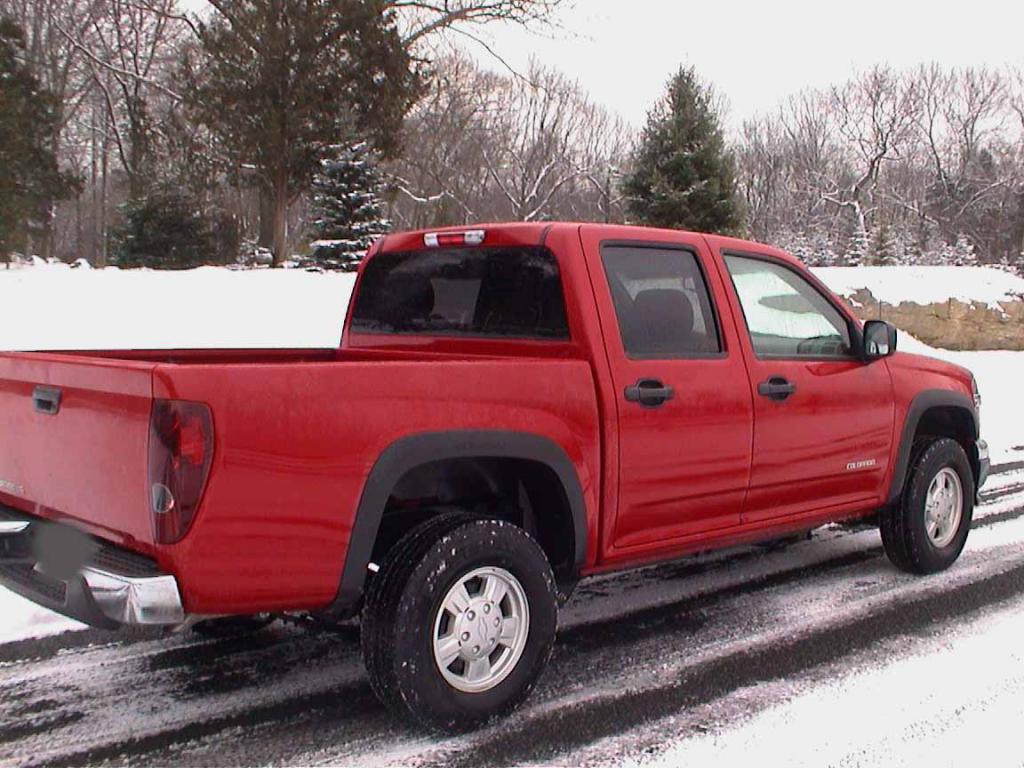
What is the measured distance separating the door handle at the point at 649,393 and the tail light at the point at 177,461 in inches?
68.4

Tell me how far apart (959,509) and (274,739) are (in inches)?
168

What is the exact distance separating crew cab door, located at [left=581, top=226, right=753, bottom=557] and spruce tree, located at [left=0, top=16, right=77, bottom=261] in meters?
18.1

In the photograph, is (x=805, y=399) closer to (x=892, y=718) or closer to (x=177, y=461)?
(x=892, y=718)

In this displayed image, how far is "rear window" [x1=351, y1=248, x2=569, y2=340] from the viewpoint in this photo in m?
4.13

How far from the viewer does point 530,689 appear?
12.1ft

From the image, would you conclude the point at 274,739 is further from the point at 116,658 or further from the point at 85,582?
the point at 116,658

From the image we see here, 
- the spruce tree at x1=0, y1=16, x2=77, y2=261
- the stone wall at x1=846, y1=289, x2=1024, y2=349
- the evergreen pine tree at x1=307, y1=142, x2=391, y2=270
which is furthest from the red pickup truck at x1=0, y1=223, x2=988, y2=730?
the spruce tree at x1=0, y1=16, x2=77, y2=261

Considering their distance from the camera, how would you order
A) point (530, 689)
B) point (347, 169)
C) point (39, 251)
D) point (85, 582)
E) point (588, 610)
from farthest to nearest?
point (39, 251) < point (347, 169) < point (588, 610) < point (530, 689) < point (85, 582)

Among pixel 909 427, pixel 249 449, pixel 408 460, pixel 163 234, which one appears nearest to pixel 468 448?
pixel 408 460

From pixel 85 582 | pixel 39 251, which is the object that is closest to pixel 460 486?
pixel 85 582

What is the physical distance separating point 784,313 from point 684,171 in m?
19.9

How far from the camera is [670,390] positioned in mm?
4086

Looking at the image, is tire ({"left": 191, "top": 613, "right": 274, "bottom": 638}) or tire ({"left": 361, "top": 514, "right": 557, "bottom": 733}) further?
tire ({"left": 191, "top": 613, "right": 274, "bottom": 638})

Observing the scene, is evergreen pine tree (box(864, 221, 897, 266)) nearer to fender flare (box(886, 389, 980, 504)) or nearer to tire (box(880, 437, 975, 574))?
tire (box(880, 437, 975, 574))
